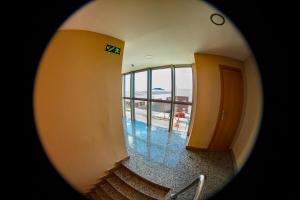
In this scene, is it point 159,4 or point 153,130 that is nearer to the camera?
point 159,4

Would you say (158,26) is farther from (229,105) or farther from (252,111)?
(252,111)

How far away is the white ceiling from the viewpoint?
104cm

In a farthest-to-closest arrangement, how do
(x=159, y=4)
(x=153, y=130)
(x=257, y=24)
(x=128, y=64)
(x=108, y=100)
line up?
(x=153, y=130) < (x=128, y=64) < (x=108, y=100) < (x=159, y=4) < (x=257, y=24)

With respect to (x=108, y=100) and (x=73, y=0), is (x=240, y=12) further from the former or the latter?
(x=108, y=100)

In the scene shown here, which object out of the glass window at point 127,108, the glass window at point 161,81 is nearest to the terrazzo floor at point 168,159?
the glass window at point 127,108

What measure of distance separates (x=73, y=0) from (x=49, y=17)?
0.09m

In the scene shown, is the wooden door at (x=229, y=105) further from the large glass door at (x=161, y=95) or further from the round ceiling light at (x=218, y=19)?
the large glass door at (x=161, y=95)

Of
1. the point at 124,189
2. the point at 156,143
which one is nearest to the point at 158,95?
the point at 156,143

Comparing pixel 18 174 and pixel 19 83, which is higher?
pixel 19 83

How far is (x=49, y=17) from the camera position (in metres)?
0.39

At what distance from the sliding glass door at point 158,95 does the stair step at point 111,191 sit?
0.92 metres

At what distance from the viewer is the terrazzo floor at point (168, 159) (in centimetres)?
149

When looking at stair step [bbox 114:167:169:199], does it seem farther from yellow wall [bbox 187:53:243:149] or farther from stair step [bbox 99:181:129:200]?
yellow wall [bbox 187:53:243:149]

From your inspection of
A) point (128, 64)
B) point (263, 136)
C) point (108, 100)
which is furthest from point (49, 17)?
point (128, 64)
